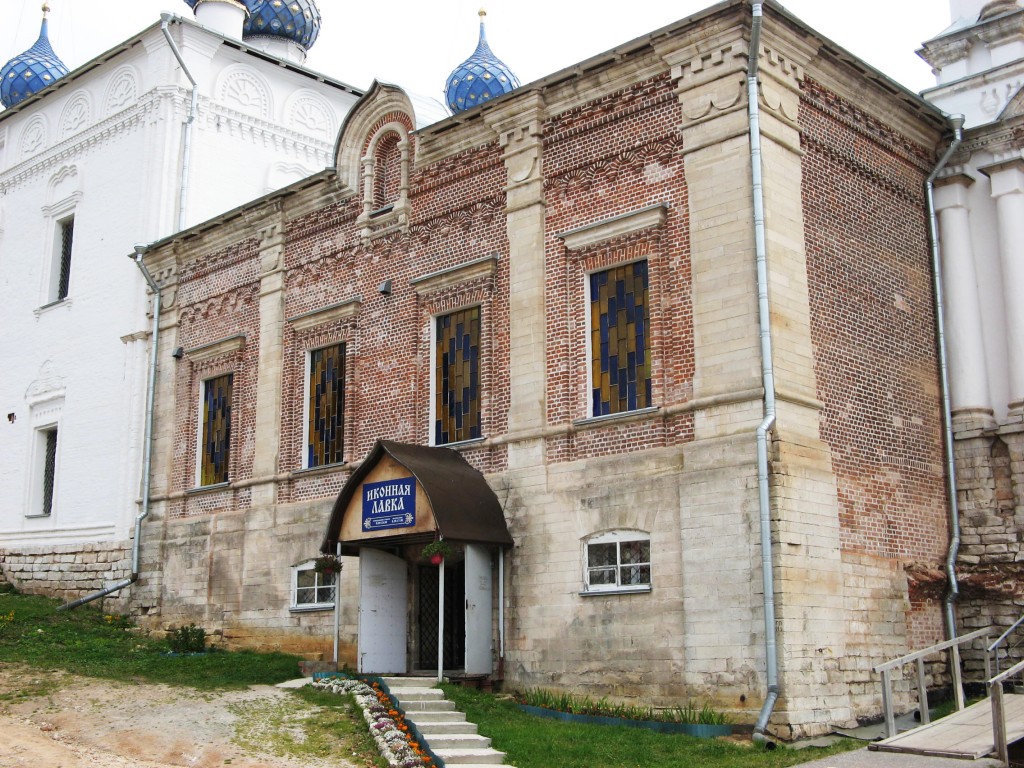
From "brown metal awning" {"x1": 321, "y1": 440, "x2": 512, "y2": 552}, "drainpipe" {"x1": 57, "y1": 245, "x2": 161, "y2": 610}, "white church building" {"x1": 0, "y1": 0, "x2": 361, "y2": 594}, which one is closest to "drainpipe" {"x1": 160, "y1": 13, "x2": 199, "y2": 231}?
"white church building" {"x1": 0, "y1": 0, "x2": 361, "y2": 594}

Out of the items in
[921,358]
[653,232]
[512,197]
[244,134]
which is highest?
[244,134]

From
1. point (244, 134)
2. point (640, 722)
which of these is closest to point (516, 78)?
point (244, 134)

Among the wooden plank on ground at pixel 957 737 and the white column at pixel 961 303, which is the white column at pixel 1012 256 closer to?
the white column at pixel 961 303

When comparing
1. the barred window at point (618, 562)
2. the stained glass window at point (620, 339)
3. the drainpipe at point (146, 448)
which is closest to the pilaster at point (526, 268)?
the stained glass window at point (620, 339)

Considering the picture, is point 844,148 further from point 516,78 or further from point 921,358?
point 516,78

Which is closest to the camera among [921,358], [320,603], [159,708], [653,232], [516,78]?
[159,708]

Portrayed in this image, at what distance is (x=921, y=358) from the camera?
16.2m

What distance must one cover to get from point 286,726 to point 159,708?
1.86 metres

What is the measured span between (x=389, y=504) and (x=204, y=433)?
7310mm

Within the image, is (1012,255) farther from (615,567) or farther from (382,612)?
(382,612)

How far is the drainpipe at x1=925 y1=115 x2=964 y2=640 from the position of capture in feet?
50.4

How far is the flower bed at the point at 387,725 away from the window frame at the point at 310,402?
449 centimetres

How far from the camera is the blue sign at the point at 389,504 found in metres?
14.9

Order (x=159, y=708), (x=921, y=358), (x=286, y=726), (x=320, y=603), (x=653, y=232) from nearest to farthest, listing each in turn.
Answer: (x=286, y=726)
(x=159, y=708)
(x=653, y=232)
(x=921, y=358)
(x=320, y=603)
